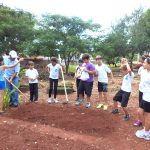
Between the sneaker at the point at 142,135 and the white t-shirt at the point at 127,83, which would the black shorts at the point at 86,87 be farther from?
the sneaker at the point at 142,135

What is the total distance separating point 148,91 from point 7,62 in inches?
191

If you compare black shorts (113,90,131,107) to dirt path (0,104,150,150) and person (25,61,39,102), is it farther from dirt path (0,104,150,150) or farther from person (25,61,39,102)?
person (25,61,39,102)

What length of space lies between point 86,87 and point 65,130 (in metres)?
2.86

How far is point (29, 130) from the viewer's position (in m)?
7.14

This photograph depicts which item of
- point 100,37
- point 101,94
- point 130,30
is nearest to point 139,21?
point 130,30

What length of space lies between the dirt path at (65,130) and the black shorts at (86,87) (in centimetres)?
83

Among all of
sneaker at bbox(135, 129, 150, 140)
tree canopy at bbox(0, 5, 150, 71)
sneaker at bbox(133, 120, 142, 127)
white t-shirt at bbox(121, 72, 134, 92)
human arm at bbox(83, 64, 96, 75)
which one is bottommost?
sneaker at bbox(135, 129, 150, 140)

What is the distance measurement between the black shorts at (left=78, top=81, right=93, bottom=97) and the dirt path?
0.83m

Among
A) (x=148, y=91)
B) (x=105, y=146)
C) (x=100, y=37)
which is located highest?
(x=100, y=37)

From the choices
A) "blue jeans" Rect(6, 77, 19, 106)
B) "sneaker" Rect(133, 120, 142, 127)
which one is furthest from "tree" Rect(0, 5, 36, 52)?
"sneaker" Rect(133, 120, 142, 127)

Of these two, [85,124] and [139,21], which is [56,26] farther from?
[85,124]

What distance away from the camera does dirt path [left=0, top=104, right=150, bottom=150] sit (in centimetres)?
634

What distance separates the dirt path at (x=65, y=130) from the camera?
634 cm

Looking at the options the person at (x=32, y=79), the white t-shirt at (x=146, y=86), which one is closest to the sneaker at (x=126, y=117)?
the white t-shirt at (x=146, y=86)
